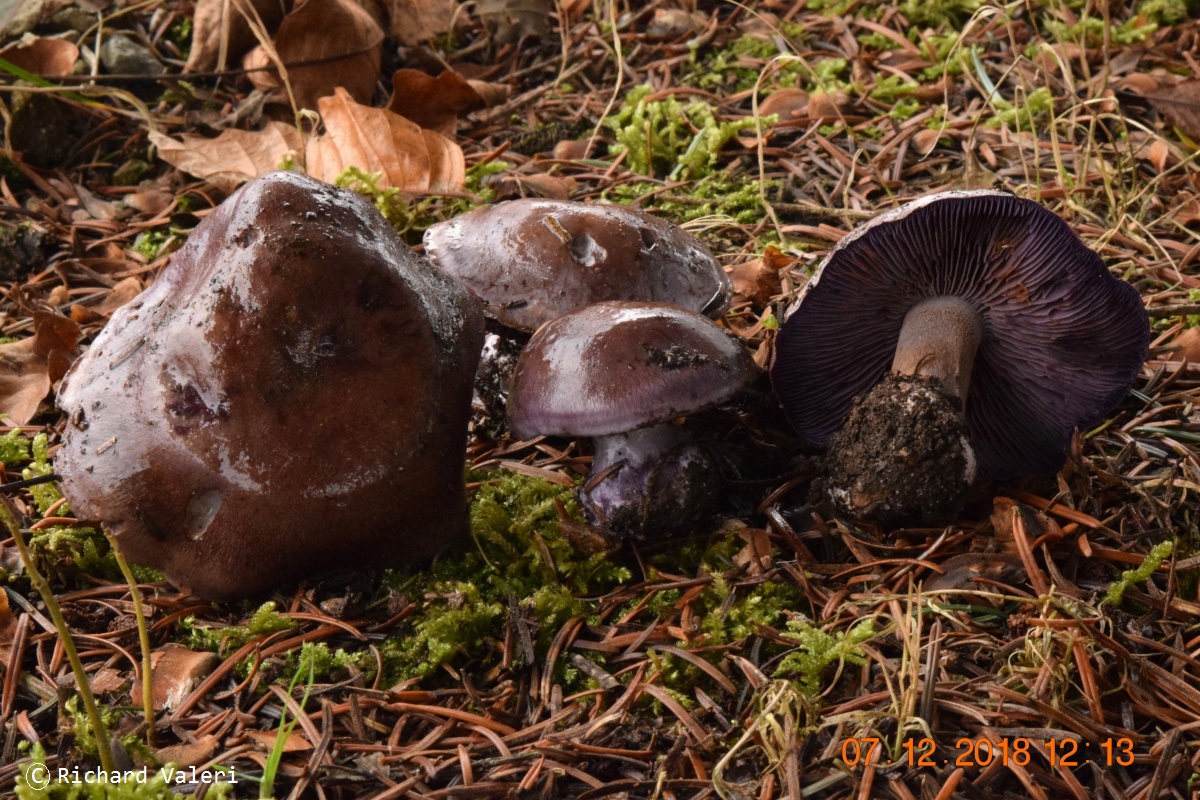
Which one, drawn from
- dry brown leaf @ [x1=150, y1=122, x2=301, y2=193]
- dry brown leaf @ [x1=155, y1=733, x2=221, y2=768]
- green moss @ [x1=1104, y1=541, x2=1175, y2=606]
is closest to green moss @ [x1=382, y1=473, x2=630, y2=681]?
dry brown leaf @ [x1=155, y1=733, x2=221, y2=768]

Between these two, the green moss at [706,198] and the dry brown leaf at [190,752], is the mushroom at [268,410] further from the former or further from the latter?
the green moss at [706,198]

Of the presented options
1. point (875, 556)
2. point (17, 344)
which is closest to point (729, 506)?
point (875, 556)

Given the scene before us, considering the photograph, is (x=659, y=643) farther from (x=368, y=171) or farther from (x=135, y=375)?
(x=368, y=171)

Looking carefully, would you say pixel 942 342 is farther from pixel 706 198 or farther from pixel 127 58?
pixel 127 58

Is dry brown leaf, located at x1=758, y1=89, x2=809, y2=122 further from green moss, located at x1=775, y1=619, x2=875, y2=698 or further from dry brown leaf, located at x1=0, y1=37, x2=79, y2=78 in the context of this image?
dry brown leaf, located at x1=0, y1=37, x2=79, y2=78

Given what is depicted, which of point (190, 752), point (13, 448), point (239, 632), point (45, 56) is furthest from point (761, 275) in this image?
point (45, 56)
